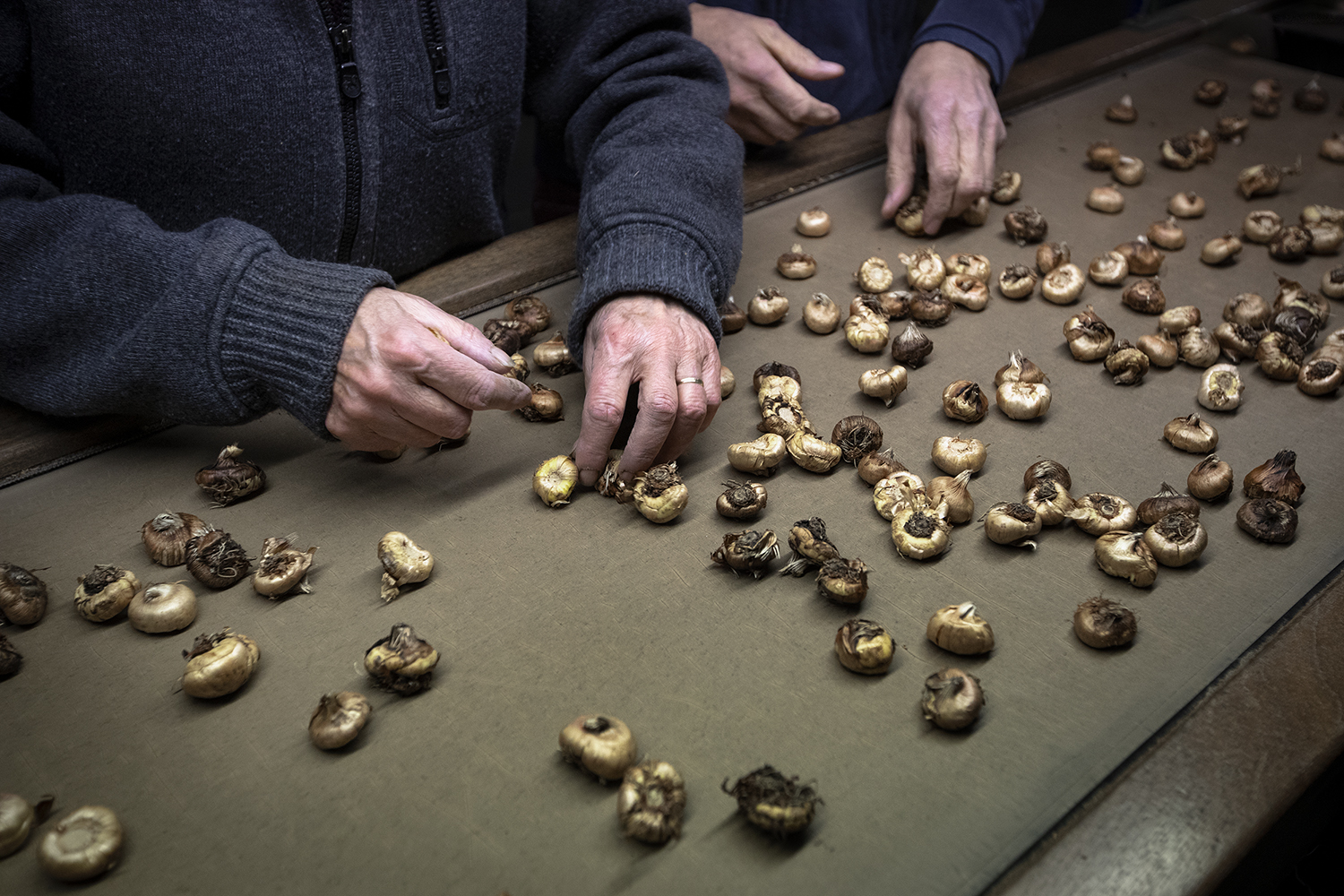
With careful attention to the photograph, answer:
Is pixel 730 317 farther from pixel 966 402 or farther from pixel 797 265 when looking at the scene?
pixel 966 402

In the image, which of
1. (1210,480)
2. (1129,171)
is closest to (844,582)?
(1210,480)

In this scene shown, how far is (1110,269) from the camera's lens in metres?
1.72

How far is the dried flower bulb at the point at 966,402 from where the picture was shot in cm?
139

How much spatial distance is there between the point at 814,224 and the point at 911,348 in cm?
45

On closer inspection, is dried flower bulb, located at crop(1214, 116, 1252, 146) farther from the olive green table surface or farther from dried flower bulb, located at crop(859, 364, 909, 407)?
dried flower bulb, located at crop(859, 364, 909, 407)

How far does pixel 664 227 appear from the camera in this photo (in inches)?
55.6

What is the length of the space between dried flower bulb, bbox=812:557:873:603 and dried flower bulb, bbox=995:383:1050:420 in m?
0.44

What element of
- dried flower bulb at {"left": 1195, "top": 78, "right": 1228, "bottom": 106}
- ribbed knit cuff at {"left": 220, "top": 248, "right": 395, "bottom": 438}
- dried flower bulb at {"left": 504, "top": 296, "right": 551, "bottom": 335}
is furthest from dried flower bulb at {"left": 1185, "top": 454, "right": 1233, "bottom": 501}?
dried flower bulb at {"left": 1195, "top": 78, "right": 1228, "bottom": 106}

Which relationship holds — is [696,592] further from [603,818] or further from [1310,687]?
[1310,687]

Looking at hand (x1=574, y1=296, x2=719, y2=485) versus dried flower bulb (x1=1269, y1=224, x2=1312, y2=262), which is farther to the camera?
dried flower bulb (x1=1269, y1=224, x2=1312, y2=262)

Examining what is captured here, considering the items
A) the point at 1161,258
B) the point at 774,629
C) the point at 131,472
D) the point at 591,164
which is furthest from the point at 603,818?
the point at 1161,258

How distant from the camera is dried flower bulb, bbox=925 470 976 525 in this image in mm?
1217

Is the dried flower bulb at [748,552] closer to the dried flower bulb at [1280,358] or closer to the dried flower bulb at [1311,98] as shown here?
the dried flower bulb at [1280,358]

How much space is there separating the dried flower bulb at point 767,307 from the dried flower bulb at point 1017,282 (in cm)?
39
